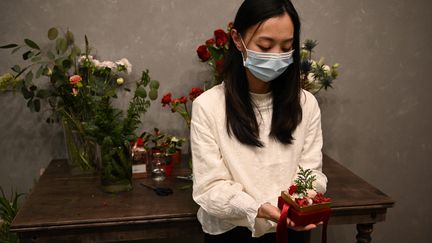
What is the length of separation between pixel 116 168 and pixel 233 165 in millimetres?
562

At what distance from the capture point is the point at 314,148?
118 cm

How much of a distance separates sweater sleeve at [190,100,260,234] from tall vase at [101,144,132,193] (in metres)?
0.45

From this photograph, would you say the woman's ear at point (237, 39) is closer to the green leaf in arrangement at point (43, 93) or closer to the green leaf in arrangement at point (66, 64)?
the green leaf in arrangement at point (66, 64)

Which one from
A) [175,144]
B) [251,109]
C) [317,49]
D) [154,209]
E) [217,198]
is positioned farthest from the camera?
[317,49]

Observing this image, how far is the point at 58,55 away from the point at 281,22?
3.73 ft

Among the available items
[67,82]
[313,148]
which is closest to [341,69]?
[313,148]

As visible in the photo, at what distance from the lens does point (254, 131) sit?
1.10 m

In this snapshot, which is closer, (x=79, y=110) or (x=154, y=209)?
(x=154, y=209)

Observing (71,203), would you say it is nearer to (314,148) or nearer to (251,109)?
(251,109)

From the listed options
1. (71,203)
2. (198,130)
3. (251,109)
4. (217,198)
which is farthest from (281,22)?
(71,203)

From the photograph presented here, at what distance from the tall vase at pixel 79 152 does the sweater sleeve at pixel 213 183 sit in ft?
2.41

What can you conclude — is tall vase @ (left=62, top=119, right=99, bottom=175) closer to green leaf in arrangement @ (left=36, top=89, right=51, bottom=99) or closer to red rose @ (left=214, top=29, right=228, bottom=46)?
green leaf in arrangement @ (left=36, top=89, right=51, bottom=99)

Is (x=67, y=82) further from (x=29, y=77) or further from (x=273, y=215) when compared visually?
(x=273, y=215)

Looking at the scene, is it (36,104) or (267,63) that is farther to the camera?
(36,104)
